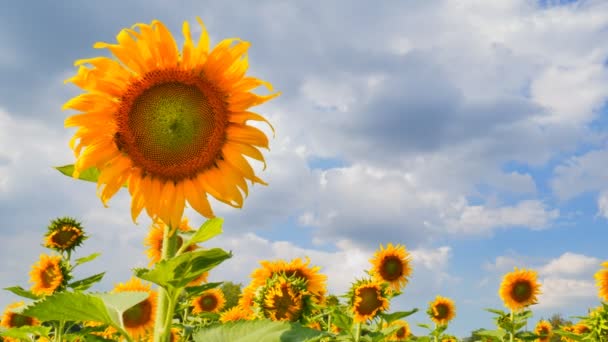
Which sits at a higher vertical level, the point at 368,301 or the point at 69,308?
the point at 368,301

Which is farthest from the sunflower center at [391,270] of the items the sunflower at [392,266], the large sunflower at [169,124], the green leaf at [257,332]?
the green leaf at [257,332]

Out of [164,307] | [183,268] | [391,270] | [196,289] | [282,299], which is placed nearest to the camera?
[183,268]

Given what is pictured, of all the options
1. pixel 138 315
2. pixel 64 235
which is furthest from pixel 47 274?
pixel 138 315

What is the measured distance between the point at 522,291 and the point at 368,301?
20.5 feet

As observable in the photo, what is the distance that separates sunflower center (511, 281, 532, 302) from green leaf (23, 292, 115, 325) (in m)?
12.2

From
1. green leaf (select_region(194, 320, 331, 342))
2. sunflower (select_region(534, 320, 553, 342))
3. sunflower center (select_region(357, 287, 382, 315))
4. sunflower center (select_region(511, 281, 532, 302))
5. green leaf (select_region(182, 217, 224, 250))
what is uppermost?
sunflower center (select_region(511, 281, 532, 302))

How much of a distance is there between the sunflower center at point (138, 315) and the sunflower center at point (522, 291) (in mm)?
8828

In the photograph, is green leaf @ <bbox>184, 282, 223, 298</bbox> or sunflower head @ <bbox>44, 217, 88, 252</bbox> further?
sunflower head @ <bbox>44, 217, 88, 252</bbox>

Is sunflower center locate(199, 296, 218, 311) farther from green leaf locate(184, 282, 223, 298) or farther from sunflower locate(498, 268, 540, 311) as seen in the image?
green leaf locate(184, 282, 223, 298)

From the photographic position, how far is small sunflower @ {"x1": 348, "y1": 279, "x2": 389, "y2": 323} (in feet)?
27.9

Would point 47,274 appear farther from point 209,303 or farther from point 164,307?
point 164,307

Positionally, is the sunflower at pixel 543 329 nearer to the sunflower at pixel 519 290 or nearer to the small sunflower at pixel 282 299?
the sunflower at pixel 519 290

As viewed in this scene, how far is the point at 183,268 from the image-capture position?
8.55 feet

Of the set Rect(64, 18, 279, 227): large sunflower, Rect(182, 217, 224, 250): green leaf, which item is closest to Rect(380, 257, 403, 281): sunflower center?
Rect(64, 18, 279, 227): large sunflower
